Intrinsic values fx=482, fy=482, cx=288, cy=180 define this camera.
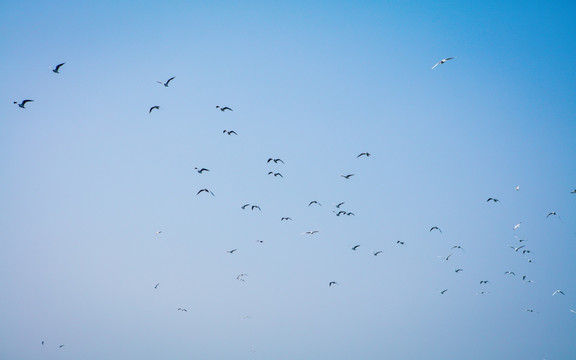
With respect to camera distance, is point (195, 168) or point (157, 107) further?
point (195, 168)

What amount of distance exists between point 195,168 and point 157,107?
20.9 ft

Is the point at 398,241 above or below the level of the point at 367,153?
below

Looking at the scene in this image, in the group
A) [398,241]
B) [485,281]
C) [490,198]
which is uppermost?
[490,198]

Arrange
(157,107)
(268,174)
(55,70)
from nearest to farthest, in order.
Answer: (55,70)
(157,107)
(268,174)

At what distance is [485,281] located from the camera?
50.5 metres

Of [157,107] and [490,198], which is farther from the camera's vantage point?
[490,198]

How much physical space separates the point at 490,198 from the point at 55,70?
139 ft

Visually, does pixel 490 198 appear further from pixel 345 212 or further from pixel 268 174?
pixel 268 174

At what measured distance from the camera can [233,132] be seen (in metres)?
42.2

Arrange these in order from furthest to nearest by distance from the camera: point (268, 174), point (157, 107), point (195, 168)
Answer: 1. point (268, 174)
2. point (195, 168)
3. point (157, 107)

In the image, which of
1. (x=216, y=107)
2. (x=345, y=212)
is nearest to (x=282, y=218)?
(x=345, y=212)

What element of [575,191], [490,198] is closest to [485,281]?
[490,198]

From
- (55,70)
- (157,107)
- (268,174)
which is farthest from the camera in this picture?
(268,174)

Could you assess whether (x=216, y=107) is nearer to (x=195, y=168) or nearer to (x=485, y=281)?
(x=195, y=168)
